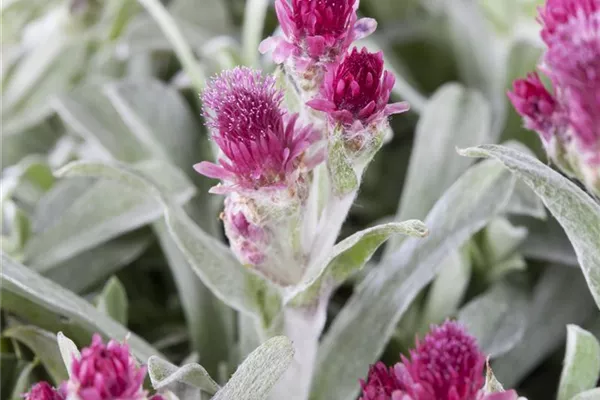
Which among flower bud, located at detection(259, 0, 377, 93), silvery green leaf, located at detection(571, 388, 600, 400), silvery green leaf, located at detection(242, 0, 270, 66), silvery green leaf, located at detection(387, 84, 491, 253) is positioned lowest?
silvery green leaf, located at detection(571, 388, 600, 400)

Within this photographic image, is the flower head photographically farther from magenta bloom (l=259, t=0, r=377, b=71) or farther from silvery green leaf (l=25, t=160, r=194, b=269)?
silvery green leaf (l=25, t=160, r=194, b=269)

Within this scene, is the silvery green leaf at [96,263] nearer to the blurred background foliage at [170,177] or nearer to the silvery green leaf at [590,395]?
the blurred background foliage at [170,177]

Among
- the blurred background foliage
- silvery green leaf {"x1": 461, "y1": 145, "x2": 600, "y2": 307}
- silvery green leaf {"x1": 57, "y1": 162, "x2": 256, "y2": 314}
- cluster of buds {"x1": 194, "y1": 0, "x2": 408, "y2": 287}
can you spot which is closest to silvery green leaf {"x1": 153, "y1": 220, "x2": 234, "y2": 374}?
the blurred background foliage

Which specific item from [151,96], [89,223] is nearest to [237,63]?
[151,96]

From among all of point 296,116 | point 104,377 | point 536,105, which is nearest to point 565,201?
point 536,105

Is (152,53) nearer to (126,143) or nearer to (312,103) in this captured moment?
(126,143)

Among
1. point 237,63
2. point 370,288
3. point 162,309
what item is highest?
point 237,63
